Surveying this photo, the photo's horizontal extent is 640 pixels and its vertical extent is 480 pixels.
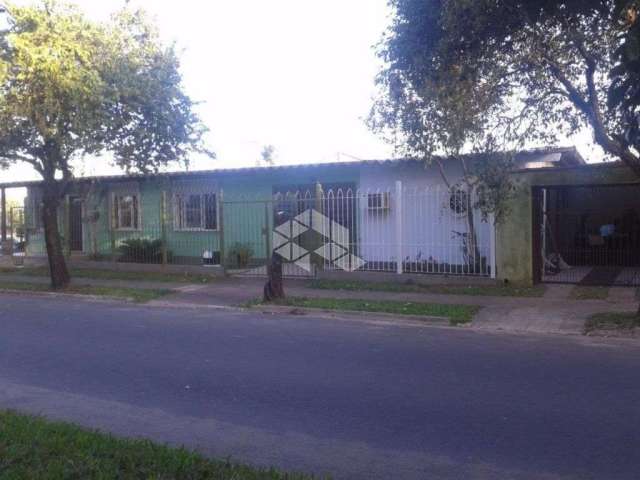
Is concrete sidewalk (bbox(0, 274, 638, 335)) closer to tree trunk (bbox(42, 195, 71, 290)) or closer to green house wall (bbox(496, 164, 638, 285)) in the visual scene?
tree trunk (bbox(42, 195, 71, 290))

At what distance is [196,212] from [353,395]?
14.2m

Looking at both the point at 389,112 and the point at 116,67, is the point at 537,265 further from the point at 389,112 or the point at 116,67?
the point at 116,67

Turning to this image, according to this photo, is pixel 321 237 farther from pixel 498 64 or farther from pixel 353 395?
pixel 353 395

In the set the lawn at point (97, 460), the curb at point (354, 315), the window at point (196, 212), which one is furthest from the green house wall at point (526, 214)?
the lawn at point (97, 460)

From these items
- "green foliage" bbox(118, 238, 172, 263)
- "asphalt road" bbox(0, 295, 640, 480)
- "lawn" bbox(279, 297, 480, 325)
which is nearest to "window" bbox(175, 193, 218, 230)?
"green foliage" bbox(118, 238, 172, 263)

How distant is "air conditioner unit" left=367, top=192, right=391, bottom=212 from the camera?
15.5 metres

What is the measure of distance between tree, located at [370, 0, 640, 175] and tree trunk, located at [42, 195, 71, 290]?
357 inches

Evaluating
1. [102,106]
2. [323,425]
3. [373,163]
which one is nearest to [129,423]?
[323,425]

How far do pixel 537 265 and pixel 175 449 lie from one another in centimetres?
1060

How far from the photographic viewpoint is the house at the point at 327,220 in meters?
13.8

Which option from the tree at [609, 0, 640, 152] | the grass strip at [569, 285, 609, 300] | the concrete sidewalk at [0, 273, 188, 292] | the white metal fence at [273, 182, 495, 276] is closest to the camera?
the tree at [609, 0, 640, 152]

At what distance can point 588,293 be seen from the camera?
1254cm

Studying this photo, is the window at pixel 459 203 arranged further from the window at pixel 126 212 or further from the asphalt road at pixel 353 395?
the window at pixel 126 212

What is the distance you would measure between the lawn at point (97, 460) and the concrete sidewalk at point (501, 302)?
682 centimetres
